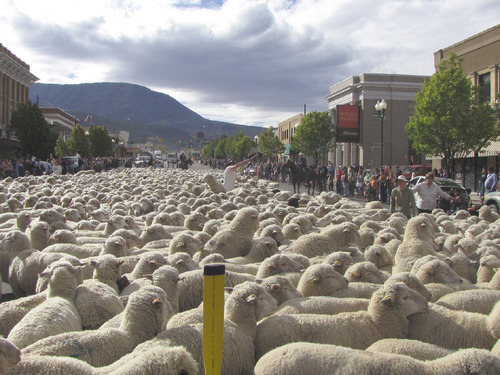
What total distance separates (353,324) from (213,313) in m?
2.03

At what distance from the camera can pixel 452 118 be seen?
2822cm

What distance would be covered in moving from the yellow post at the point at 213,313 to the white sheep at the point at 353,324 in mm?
1517

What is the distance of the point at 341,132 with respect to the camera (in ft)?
160

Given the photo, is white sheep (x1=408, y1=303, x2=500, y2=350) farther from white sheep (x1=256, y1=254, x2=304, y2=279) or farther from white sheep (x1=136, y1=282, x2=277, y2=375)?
white sheep (x1=256, y1=254, x2=304, y2=279)

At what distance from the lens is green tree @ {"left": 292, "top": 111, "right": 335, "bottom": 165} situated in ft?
197

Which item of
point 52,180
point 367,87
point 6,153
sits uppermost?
point 367,87

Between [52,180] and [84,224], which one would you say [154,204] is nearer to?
[84,224]

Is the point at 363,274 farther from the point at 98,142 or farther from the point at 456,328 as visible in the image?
the point at 98,142

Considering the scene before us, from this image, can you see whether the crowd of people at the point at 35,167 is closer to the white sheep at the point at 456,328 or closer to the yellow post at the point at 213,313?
the white sheep at the point at 456,328

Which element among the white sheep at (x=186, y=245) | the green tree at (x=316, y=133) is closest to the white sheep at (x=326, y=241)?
the white sheep at (x=186, y=245)

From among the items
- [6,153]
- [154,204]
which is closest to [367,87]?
[6,153]

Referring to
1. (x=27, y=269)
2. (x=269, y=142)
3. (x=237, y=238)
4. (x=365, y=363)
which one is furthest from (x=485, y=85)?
(x=269, y=142)

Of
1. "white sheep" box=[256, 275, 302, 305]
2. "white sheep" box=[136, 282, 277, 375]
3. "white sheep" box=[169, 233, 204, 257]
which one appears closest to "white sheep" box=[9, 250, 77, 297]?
"white sheep" box=[169, 233, 204, 257]

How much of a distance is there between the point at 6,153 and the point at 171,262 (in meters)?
Result: 46.7
